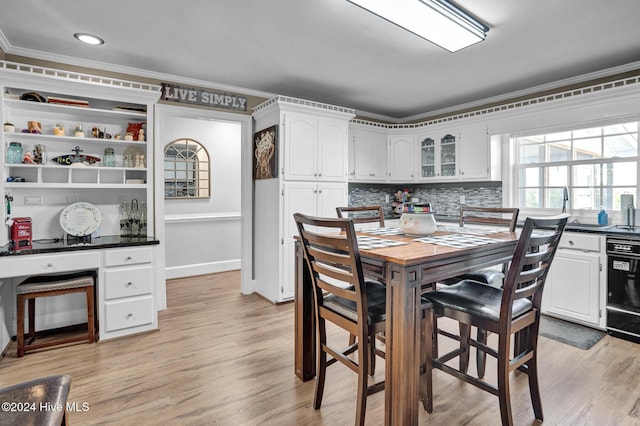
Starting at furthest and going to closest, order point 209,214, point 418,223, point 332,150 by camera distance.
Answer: point 209,214 → point 332,150 → point 418,223

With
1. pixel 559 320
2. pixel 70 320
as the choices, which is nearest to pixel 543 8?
pixel 559 320

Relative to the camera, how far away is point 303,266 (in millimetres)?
2148

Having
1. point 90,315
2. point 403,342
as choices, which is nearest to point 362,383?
point 403,342

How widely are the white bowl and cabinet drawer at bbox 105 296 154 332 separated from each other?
2274 millimetres

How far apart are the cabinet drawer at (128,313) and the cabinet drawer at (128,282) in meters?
0.07

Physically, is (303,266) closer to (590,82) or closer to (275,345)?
(275,345)

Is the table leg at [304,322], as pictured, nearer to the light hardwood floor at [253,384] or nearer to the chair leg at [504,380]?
Result: the light hardwood floor at [253,384]

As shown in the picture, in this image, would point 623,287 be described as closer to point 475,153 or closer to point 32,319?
point 475,153

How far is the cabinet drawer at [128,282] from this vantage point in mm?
2787

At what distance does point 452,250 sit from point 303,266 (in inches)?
35.9

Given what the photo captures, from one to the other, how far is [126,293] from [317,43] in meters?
2.61

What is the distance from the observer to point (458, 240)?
A: 198 cm

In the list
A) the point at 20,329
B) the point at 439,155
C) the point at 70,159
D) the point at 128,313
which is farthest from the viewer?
the point at 439,155

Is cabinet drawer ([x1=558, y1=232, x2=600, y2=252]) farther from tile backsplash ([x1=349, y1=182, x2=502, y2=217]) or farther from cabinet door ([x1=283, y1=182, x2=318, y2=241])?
cabinet door ([x1=283, y1=182, x2=318, y2=241])
